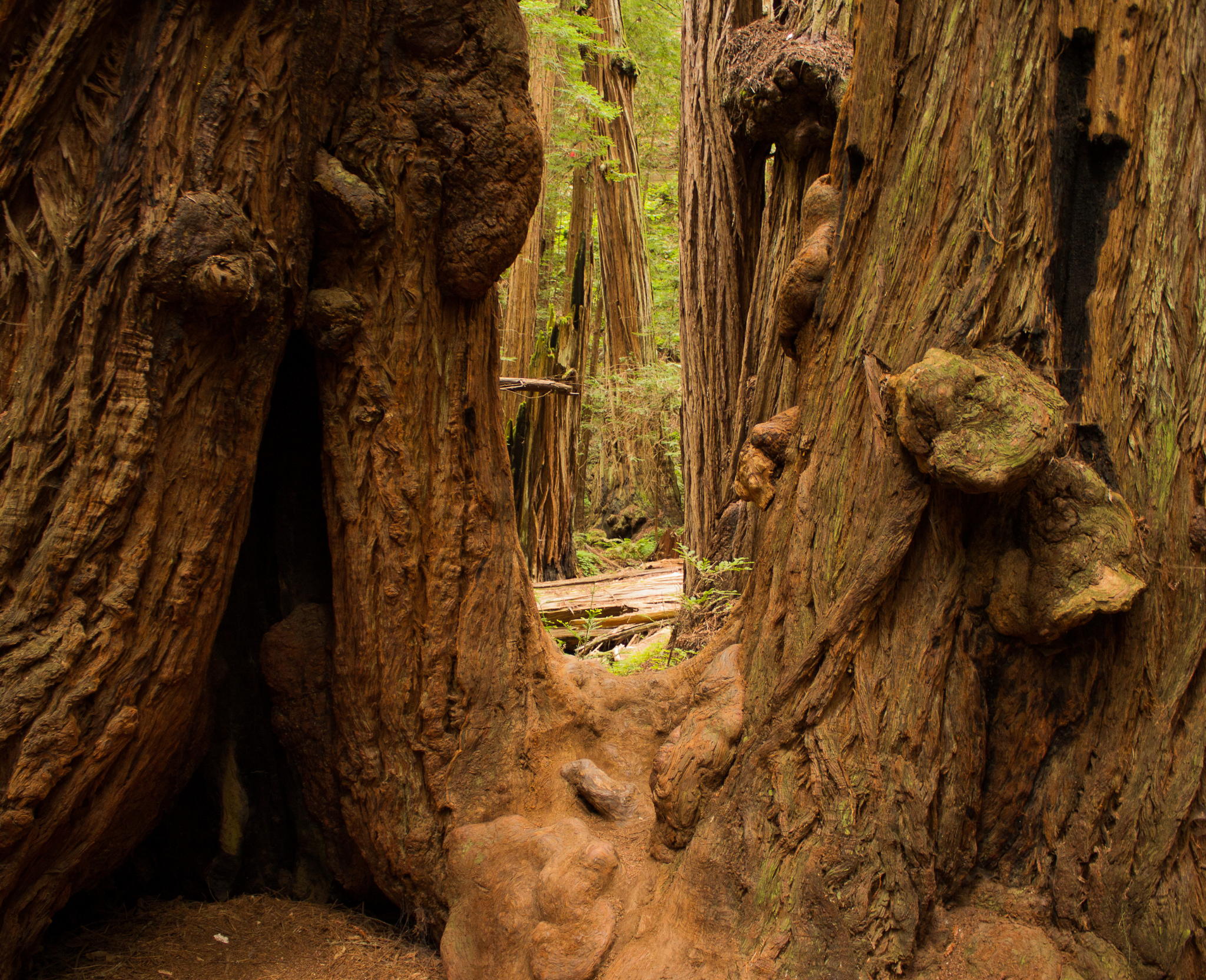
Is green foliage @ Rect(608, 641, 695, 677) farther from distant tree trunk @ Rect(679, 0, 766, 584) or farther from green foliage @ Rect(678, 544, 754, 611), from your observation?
distant tree trunk @ Rect(679, 0, 766, 584)

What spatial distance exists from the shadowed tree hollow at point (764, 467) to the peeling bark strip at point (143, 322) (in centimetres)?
1

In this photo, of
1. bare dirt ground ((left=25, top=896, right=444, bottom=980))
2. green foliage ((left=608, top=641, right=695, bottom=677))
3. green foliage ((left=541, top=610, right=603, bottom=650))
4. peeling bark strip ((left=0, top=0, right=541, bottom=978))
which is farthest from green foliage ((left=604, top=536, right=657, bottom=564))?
peeling bark strip ((left=0, top=0, right=541, bottom=978))

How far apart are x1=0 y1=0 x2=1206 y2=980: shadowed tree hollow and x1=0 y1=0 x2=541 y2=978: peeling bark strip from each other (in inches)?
0.5

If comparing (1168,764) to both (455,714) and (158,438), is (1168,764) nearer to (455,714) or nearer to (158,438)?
(455,714)

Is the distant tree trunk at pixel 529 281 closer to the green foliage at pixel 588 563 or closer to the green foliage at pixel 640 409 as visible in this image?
the green foliage at pixel 640 409

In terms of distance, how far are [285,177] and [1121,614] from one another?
107 inches

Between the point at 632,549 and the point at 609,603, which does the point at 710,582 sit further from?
the point at 632,549

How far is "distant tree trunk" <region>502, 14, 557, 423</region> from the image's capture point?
8922 mm

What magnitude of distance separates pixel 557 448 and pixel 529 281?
6.40 ft

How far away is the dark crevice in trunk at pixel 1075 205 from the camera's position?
2211 millimetres

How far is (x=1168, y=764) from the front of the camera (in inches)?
79.8

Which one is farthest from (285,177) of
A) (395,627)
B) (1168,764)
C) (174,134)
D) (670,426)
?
(670,426)

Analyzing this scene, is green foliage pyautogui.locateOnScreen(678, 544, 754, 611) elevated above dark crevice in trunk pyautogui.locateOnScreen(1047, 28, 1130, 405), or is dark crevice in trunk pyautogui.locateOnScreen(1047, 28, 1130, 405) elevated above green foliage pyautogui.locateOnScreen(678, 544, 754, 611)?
dark crevice in trunk pyautogui.locateOnScreen(1047, 28, 1130, 405)

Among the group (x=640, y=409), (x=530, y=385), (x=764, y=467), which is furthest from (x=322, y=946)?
(x=640, y=409)
